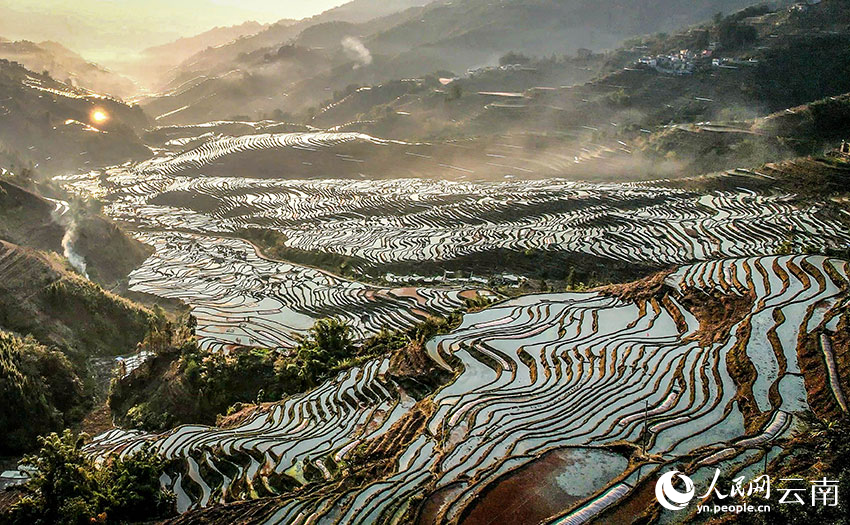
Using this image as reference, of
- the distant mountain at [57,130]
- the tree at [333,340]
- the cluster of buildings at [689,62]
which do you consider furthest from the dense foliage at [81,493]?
the cluster of buildings at [689,62]

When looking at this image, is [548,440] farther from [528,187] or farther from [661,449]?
[528,187]

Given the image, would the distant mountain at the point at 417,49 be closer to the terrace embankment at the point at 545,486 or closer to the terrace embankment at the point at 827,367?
the terrace embankment at the point at 827,367

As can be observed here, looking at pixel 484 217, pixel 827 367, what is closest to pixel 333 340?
pixel 827 367

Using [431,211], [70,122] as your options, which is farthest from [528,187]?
[70,122]

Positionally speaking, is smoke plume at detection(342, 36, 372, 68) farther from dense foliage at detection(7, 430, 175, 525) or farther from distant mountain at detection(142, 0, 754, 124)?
dense foliage at detection(7, 430, 175, 525)

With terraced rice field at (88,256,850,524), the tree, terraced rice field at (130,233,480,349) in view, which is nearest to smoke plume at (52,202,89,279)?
terraced rice field at (130,233,480,349)

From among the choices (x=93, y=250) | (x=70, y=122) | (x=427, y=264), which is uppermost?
(x=70, y=122)

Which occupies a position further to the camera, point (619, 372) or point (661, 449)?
point (619, 372)
